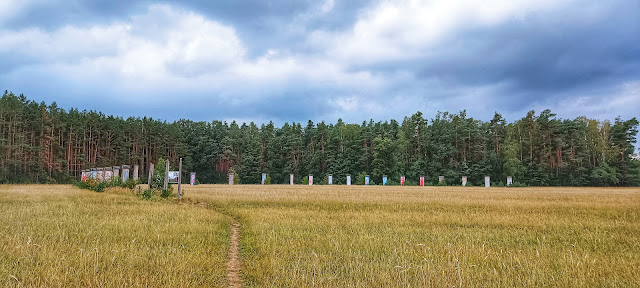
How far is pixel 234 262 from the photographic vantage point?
8.90 meters

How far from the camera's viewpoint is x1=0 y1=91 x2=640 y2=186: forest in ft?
218

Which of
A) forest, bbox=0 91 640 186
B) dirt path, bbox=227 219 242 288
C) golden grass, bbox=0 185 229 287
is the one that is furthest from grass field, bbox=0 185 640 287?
forest, bbox=0 91 640 186

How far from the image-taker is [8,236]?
983 centimetres

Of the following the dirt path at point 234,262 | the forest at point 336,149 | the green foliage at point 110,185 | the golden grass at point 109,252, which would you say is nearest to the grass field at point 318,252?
the golden grass at point 109,252

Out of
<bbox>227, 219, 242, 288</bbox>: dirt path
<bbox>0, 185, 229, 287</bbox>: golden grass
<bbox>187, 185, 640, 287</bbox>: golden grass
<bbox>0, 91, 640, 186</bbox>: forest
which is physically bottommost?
<bbox>227, 219, 242, 288</bbox>: dirt path

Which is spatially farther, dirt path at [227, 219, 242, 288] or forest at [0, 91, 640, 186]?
forest at [0, 91, 640, 186]

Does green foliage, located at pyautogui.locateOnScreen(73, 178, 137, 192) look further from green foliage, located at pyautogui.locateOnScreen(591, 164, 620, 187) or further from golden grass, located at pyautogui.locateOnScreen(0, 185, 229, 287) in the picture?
green foliage, located at pyautogui.locateOnScreen(591, 164, 620, 187)

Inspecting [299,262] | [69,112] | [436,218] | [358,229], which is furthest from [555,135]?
[69,112]

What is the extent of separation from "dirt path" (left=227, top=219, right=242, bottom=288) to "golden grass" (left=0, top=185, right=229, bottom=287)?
0.52ft

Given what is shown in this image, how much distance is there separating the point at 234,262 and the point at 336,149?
8351 cm

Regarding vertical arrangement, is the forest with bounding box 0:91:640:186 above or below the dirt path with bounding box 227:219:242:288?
above

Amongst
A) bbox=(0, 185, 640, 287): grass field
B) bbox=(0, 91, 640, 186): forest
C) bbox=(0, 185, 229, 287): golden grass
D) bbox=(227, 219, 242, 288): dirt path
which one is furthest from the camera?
bbox=(0, 91, 640, 186): forest

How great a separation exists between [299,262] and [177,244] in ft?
11.8

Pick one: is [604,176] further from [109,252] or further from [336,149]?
[109,252]
